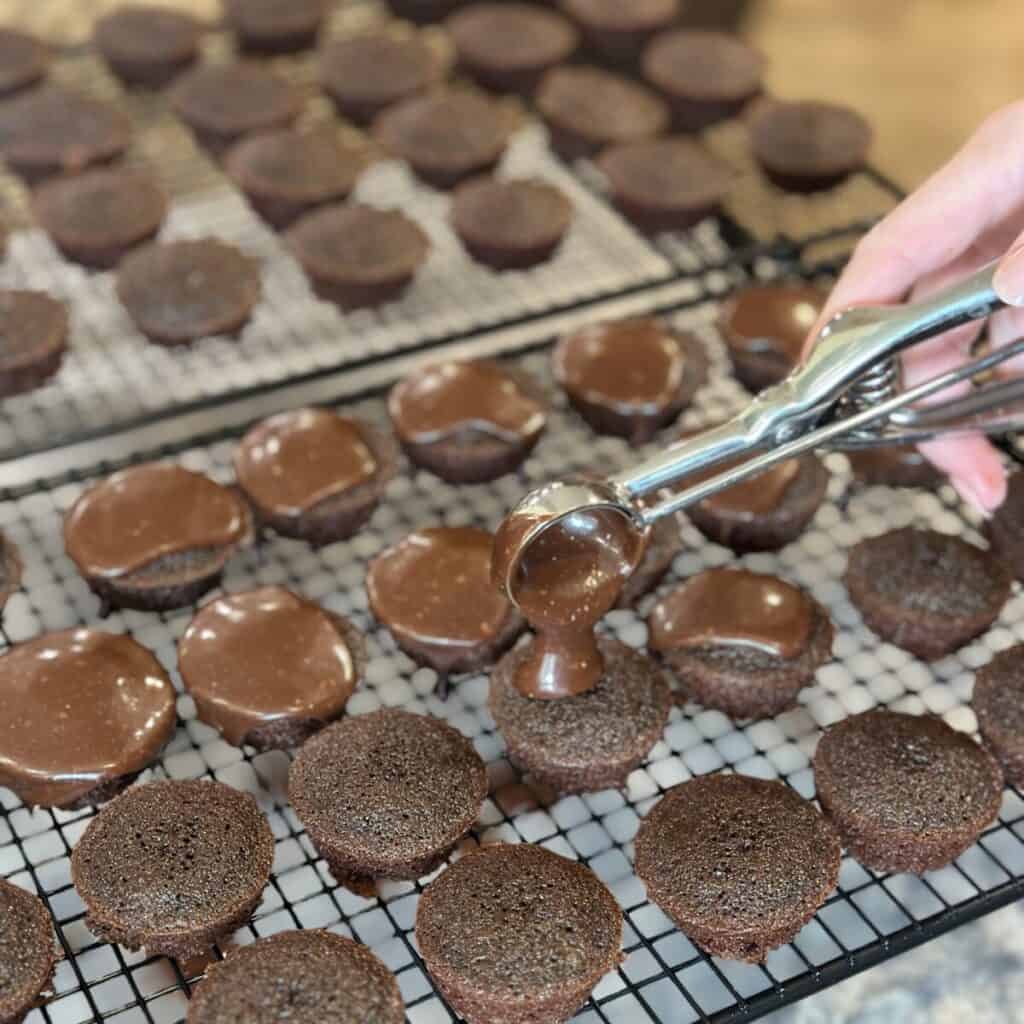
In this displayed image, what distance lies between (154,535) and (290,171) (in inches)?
32.6

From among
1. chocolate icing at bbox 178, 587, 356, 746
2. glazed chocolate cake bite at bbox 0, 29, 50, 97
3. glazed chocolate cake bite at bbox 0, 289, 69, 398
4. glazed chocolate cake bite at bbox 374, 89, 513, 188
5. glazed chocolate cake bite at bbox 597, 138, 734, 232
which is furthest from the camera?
glazed chocolate cake bite at bbox 0, 29, 50, 97

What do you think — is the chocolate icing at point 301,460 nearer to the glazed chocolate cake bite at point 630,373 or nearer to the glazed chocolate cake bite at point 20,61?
the glazed chocolate cake bite at point 630,373

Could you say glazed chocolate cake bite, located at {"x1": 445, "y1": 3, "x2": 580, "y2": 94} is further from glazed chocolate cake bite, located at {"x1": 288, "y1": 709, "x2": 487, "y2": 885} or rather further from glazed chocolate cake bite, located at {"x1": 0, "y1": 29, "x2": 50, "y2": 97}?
glazed chocolate cake bite, located at {"x1": 288, "y1": 709, "x2": 487, "y2": 885}

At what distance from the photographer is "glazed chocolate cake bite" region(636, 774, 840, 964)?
4.12ft

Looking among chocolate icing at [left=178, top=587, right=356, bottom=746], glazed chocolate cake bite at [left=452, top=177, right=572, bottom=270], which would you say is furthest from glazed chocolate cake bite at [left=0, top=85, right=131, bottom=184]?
chocolate icing at [left=178, top=587, right=356, bottom=746]

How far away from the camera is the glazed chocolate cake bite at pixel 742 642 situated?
1479 millimetres

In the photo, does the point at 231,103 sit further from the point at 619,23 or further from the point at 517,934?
the point at 517,934

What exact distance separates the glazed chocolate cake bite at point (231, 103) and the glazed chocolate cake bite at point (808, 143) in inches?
30.6

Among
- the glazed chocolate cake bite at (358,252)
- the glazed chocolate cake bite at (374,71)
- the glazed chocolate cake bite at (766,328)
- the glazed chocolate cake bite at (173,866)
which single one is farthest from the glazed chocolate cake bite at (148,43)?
the glazed chocolate cake bite at (173,866)

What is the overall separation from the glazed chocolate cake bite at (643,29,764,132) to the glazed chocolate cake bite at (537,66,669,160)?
0.13ft

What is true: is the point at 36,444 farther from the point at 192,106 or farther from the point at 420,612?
the point at 192,106

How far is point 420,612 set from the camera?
4.97 ft

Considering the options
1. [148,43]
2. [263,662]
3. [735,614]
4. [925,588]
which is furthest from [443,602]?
[148,43]

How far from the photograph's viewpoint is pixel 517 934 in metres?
1.22
